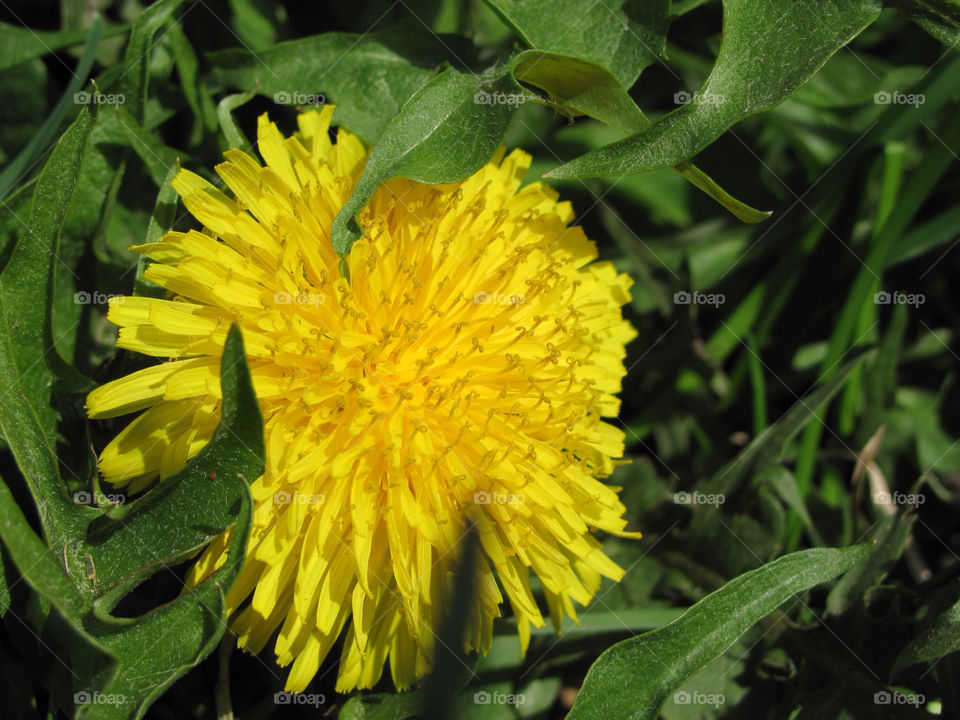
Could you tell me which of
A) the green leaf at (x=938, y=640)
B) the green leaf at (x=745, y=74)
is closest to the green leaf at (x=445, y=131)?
the green leaf at (x=745, y=74)

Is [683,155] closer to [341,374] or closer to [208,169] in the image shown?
[341,374]

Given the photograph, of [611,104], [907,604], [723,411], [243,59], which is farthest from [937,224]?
[243,59]

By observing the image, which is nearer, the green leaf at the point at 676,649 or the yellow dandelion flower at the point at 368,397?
the yellow dandelion flower at the point at 368,397

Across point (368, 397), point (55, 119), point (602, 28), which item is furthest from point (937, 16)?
point (55, 119)

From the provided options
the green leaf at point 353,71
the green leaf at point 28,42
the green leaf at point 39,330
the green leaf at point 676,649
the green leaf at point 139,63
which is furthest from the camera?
the green leaf at point 28,42

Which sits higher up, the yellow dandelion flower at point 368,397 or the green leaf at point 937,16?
the green leaf at point 937,16

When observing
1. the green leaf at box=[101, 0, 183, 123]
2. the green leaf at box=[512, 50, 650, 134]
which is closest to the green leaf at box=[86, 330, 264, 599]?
the green leaf at box=[512, 50, 650, 134]

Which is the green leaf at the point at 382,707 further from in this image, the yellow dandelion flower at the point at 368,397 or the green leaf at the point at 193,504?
the green leaf at the point at 193,504
